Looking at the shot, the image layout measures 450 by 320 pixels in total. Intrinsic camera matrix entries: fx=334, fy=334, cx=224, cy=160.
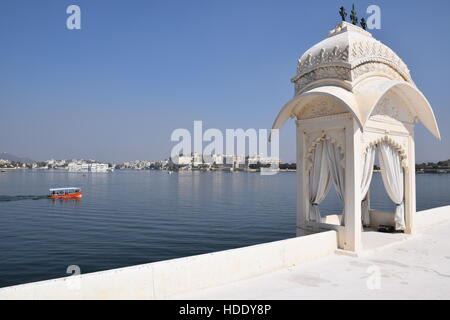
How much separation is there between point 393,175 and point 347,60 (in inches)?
111

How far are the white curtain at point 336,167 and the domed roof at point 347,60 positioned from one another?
115 cm

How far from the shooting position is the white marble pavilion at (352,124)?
18.9 ft

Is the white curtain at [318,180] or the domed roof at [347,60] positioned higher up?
the domed roof at [347,60]

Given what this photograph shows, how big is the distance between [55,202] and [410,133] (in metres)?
32.5

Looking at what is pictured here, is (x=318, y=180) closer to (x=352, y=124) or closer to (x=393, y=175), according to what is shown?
(x=352, y=124)

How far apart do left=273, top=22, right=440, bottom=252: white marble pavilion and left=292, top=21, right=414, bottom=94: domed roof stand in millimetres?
18

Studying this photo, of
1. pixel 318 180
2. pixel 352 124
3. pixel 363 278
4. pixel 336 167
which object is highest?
pixel 352 124

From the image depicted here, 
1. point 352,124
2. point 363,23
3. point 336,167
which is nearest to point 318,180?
point 336,167

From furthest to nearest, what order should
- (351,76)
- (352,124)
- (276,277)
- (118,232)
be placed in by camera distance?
(118,232)
(351,76)
(352,124)
(276,277)

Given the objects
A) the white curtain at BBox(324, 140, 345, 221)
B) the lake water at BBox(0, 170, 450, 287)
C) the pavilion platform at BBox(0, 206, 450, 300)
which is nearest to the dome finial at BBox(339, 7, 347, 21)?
the white curtain at BBox(324, 140, 345, 221)

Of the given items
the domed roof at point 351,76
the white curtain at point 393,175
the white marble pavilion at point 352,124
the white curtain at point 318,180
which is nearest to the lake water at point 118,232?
the white curtain at point 318,180

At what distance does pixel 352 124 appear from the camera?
5.70 m

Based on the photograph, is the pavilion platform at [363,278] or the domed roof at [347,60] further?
the domed roof at [347,60]

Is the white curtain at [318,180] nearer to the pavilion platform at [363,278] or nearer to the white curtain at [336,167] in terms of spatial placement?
the white curtain at [336,167]
